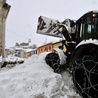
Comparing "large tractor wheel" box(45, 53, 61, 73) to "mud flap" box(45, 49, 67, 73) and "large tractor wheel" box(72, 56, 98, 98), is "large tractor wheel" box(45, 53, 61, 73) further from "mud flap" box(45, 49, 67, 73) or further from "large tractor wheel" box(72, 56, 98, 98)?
"large tractor wheel" box(72, 56, 98, 98)

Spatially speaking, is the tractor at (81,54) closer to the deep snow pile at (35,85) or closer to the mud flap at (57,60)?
the mud flap at (57,60)

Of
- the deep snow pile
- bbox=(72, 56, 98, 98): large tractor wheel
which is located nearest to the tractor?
bbox=(72, 56, 98, 98): large tractor wheel

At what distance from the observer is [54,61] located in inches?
316

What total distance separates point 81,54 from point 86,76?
87cm

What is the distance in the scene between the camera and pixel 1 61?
10297mm

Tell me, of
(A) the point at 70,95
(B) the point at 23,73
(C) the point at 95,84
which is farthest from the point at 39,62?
(C) the point at 95,84

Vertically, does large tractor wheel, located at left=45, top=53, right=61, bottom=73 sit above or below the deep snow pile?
above

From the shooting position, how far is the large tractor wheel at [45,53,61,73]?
7.72m

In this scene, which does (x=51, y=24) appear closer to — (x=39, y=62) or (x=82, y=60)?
(x=39, y=62)

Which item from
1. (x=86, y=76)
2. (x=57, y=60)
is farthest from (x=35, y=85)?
(x=57, y=60)

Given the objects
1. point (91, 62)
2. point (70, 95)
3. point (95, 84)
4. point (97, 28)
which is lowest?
point (70, 95)

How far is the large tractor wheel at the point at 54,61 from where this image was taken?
7.72 m

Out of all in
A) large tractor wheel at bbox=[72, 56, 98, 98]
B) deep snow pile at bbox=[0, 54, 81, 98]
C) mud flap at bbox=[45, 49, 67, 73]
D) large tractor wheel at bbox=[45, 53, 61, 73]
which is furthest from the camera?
large tractor wheel at bbox=[45, 53, 61, 73]

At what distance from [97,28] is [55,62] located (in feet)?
8.11
